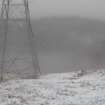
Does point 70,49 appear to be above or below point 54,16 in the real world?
below

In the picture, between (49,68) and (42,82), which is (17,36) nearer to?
(49,68)

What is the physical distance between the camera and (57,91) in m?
5.58

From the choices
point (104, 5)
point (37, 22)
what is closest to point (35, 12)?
point (37, 22)

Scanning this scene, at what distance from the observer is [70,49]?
→ 8336 millimetres

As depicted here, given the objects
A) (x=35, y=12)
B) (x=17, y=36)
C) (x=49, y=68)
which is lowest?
(x=49, y=68)

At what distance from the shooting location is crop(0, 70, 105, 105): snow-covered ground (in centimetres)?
496

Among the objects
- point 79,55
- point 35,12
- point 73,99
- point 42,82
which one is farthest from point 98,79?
point 35,12

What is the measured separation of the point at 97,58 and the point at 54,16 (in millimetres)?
1395

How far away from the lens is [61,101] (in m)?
4.99

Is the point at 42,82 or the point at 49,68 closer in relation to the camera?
the point at 42,82

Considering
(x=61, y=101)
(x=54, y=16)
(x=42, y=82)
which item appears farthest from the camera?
(x=54, y=16)

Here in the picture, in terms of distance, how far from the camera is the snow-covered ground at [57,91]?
496 centimetres

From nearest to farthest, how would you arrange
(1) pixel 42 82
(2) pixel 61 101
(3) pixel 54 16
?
(2) pixel 61 101, (1) pixel 42 82, (3) pixel 54 16

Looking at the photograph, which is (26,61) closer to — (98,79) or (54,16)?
(54,16)
